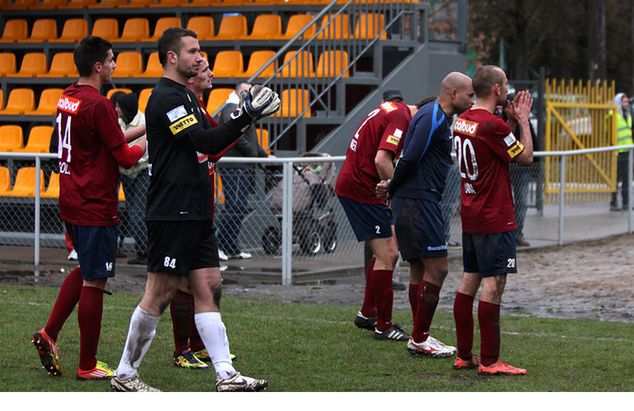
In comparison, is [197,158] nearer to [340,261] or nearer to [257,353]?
[257,353]

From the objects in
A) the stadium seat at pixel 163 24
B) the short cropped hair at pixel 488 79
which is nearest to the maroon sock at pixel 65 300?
the short cropped hair at pixel 488 79

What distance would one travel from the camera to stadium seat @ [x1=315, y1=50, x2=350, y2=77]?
17.7 m

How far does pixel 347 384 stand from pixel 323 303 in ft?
13.4

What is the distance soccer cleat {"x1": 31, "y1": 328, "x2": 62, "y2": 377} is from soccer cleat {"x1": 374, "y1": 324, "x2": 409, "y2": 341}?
2.68 metres

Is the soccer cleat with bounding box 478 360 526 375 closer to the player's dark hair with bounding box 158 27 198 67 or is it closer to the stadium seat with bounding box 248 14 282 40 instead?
the player's dark hair with bounding box 158 27 198 67

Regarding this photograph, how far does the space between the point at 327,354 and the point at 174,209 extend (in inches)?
86.3

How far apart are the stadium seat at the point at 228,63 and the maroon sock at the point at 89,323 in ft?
34.9

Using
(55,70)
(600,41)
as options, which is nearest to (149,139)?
(55,70)

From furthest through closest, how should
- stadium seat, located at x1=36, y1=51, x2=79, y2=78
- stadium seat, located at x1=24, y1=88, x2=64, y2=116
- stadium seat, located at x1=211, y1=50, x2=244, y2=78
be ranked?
stadium seat, located at x1=36, y1=51, x2=79, y2=78 < stadium seat, located at x1=24, y1=88, x2=64, y2=116 < stadium seat, located at x1=211, y1=50, x2=244, y2=78

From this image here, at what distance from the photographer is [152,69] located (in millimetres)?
19406

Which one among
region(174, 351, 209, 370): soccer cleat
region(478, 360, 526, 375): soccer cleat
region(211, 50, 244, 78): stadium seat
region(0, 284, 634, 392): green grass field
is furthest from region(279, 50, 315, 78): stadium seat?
region(478, 360, 526, 375): soccer cleat

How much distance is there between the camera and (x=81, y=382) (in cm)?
802
